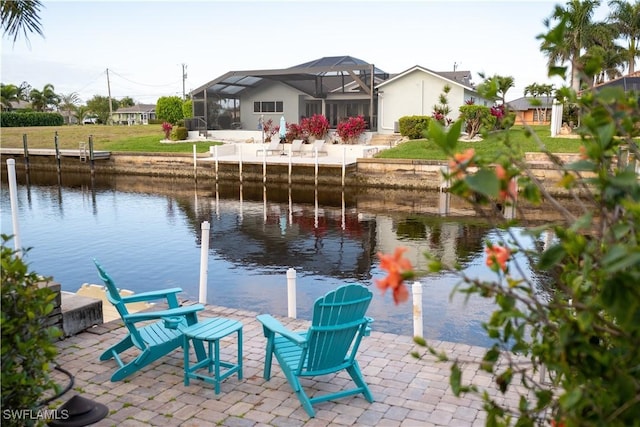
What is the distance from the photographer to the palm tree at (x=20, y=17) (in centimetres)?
815

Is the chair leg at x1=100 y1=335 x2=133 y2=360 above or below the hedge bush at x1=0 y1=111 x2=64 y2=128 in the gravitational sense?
below

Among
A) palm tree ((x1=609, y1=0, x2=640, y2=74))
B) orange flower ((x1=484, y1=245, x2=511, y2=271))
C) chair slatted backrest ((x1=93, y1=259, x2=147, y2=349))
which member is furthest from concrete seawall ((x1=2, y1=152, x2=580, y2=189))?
palm tree ((x1=609, y1=0, x2=640, y2=74))

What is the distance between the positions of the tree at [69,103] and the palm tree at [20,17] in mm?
72380

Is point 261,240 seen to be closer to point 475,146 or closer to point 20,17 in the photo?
point 20,17

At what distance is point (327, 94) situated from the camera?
37.6 m

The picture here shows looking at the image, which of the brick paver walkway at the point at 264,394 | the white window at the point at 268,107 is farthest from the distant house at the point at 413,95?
the brick paver walkway at the point at 264,394

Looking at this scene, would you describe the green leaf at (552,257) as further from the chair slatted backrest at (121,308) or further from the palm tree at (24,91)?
the palm tree at (24,91)

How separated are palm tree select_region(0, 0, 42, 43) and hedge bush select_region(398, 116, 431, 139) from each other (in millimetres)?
24083

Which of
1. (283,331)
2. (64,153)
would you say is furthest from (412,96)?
(283,331)

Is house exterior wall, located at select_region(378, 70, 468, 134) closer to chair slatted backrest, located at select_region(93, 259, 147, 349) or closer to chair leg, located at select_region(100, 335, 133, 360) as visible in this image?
chair leg, located at select_region(100, 335, 133, 360)

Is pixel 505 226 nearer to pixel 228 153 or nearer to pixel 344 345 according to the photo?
pixel 344 345

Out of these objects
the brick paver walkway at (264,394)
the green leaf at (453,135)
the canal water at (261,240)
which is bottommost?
the canal water at (261,240)

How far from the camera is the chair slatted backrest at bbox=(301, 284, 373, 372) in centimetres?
458

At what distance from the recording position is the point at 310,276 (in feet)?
40.1
